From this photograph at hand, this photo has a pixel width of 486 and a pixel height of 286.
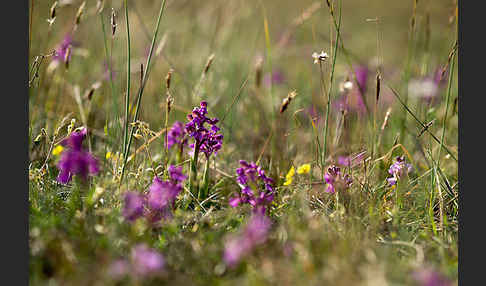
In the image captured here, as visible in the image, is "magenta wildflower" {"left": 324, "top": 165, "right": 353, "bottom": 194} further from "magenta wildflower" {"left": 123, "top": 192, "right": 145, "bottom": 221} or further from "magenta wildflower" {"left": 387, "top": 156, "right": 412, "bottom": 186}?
"magenta wildflower" {"left": 123, "top": 192, "right": 145, "bottom": 221}

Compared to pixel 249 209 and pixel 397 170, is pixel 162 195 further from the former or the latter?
pixel 397 170

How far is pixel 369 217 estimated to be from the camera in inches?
79.2

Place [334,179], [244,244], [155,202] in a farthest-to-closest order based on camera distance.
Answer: [334,179] < [155,202] < [244,244]

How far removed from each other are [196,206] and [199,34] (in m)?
3.24

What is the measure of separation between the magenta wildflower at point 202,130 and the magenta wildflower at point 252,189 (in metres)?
0.19

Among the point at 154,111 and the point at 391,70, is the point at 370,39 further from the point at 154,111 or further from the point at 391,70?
the point at 154,111

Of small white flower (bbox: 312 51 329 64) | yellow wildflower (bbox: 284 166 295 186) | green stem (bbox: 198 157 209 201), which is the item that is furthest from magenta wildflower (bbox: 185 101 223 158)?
small white flower (bbox: 312 51 329 64)

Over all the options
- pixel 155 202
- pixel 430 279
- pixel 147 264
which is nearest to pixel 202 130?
pixel 155 202

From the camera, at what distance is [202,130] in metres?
2.09

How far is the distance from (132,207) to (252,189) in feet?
1.59

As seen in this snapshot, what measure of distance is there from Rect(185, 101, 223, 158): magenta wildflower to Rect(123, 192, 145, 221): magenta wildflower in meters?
0.40

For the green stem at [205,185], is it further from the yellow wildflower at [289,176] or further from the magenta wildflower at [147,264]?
the magenta wildflower at [147,264]

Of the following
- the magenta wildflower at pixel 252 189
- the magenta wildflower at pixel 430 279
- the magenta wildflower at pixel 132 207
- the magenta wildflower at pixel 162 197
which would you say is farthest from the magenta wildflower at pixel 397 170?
the magenta wildflower at pixel 132 207

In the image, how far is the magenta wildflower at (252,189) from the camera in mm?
1968
